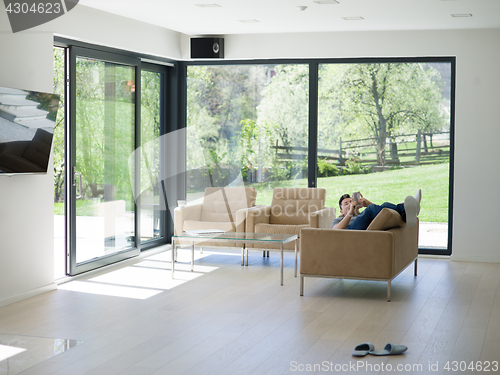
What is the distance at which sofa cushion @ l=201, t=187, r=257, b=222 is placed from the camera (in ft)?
26.0

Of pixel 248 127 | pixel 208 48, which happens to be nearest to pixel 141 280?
pixel 248 127

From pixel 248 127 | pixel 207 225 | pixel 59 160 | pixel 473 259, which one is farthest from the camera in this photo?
pixel 248 127

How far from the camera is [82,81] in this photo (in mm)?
6559

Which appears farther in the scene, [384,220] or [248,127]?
[248,127]

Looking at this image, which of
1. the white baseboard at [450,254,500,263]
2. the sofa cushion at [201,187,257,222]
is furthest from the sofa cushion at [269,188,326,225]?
the white baseboard at [450,254,500,263]

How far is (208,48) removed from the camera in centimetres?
827

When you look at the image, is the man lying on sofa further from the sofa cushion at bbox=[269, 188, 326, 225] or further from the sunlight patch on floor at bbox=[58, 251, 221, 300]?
the sunlight patch on floor at bbox=[58, 251, 221, 300]

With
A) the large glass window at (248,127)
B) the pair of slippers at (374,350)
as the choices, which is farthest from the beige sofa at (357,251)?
the large glass window at (248,127)

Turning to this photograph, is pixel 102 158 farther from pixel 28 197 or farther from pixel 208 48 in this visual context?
→ pixel 208 48

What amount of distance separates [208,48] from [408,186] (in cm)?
327

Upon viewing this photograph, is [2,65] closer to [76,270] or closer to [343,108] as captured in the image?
[76,270]

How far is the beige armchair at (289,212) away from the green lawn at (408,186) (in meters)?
0.65

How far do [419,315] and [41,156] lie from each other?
3.59 meters

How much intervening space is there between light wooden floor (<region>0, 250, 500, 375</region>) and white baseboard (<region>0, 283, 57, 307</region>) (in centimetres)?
7
